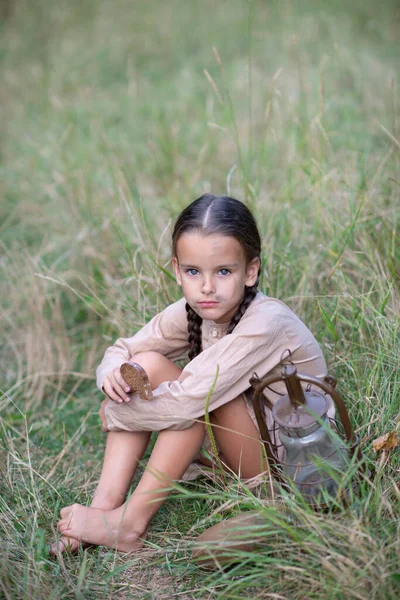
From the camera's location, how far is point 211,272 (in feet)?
6.42

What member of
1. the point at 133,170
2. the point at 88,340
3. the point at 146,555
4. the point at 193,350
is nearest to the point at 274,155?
the point at 133,170

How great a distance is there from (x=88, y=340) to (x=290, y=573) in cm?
175

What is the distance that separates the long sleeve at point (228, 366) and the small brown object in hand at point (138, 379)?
0.03 m

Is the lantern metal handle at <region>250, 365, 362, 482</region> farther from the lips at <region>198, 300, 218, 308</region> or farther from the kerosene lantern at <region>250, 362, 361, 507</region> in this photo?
the lips at <region>198, 300, 218, 308</region>

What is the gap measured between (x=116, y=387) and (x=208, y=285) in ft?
1.33

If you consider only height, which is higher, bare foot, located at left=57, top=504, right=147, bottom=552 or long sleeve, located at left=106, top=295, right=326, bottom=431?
long sleeve, located at left=106, top=295, right=326, bottom=431

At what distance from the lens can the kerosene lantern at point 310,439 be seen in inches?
68.2

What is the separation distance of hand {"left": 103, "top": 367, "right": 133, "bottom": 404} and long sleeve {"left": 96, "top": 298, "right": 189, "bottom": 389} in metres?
0.15

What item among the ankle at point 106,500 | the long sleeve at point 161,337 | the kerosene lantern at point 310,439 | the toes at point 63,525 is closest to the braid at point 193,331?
the long sleeve at point 161,337

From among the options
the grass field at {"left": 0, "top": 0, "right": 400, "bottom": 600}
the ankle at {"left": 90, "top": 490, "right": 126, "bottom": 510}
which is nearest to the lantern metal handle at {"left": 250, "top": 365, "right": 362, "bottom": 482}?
the grass field at {"left": 0, "top": 0, "right": 400, "bottom": 600}

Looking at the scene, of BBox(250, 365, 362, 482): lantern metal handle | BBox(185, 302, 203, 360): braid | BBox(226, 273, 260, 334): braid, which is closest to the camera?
BBox(250, 365, 362, 482): lantern metal handle

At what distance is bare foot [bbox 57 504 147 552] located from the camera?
6.43ft

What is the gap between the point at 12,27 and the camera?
732 cm

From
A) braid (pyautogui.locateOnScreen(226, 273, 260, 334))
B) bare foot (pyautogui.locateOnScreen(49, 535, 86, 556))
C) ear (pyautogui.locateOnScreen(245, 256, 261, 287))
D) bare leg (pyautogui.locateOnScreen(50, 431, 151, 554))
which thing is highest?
ear (pyautogui.locateOnScreen(245, 256, 261, 287))
